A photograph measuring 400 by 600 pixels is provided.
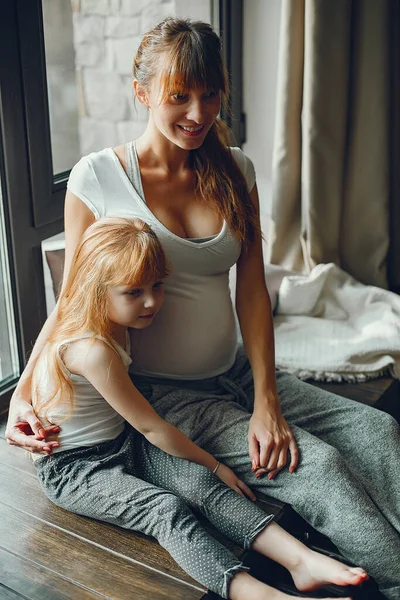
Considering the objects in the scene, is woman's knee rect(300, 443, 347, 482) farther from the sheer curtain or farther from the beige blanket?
the sheer curtain

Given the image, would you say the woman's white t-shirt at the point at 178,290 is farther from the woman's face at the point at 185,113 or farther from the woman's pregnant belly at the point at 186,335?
the woman's face at the point at 185,113

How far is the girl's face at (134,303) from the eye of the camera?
5.01ft

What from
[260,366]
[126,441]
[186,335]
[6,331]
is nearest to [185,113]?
[186,335]

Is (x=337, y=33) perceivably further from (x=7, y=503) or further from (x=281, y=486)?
(x=7, y=503)

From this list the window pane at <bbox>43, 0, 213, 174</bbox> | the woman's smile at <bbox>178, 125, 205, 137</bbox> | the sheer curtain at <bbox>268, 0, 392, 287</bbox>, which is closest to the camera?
the woman's smile at <bbox>178, 125, 205, 137</bbox>

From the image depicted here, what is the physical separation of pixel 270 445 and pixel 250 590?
32cm

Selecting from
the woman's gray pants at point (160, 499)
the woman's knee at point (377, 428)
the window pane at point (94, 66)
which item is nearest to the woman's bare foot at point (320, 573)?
the woman's gray pants at point (160, 499)

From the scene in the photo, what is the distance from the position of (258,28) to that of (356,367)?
1211mm

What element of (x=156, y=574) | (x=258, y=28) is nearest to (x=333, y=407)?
(x=156, y=574)

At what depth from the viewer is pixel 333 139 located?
8.08ft

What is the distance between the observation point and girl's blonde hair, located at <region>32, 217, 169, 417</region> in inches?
59.2

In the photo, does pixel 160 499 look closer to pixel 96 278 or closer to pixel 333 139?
pixel 96 278

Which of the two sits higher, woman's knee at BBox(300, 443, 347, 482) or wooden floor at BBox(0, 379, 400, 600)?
woman's knee at BBox(300, 443, 347, 482)

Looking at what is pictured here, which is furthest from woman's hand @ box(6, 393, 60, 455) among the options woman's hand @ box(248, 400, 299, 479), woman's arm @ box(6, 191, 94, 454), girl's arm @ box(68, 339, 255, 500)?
woman's hand @ box(248, 400, 299, 479)
